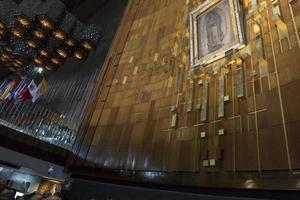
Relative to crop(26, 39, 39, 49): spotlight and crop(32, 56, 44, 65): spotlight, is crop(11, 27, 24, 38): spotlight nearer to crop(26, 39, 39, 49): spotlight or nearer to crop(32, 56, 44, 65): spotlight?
crop(26, 39, 39, 49): spotlight

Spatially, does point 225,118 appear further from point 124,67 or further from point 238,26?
point 124,67

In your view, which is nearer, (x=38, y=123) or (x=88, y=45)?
(x=38, y=123)

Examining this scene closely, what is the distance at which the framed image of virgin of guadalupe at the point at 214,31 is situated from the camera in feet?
11.9

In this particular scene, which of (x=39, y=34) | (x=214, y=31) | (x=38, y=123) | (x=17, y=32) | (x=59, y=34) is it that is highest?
(x=59, y=34)

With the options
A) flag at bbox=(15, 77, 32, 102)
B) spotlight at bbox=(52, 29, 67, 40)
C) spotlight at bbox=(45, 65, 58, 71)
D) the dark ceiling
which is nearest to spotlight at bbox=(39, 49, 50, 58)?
spotlight at bbox=(45, 65, 58, 71)

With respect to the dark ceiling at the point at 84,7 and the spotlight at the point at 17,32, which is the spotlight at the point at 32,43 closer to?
the spotlight at the point at 17,32

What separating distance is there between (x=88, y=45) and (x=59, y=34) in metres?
1.00

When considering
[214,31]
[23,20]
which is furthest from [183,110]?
[23,20]

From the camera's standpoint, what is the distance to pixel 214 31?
395cm

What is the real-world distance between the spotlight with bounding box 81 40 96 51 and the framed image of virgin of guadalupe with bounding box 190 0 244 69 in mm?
5412

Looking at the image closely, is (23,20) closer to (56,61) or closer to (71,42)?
(71,42)

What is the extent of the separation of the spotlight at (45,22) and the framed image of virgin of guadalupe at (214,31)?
17.5 feet

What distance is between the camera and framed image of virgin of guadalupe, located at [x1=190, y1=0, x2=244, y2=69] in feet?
11.9

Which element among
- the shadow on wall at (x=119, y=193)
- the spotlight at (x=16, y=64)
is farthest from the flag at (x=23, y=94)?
the shadow on wall at (x=119, y=193)
